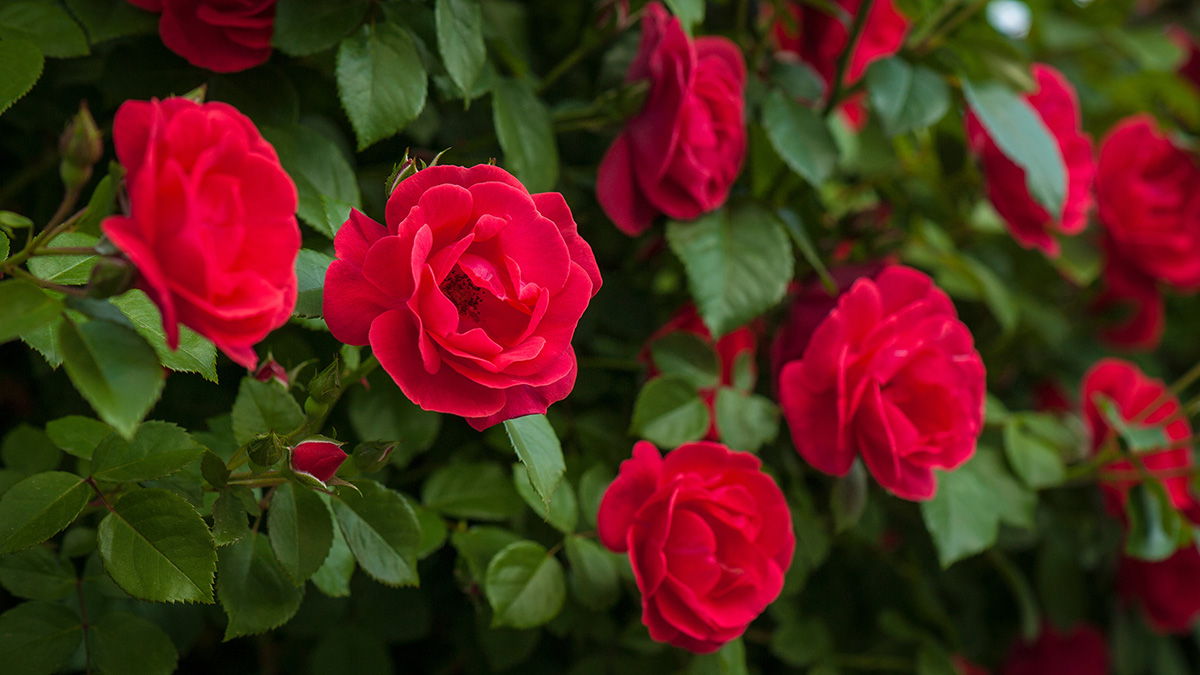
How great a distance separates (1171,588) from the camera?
96 centimetres

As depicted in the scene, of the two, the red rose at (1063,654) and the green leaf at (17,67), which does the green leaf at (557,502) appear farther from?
the red rose at (1063,654)

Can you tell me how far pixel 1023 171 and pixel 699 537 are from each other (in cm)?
53

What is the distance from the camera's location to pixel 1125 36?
1112 mm

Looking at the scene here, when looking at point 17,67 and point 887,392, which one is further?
point 887,392

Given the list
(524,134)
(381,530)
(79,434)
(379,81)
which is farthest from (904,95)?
(79,434)

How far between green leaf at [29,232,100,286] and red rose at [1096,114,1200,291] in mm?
1002

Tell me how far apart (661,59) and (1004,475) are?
51 centimetres

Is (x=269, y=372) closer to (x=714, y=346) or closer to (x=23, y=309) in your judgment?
(x=23, y=309)

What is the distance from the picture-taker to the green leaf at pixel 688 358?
635 millimetres

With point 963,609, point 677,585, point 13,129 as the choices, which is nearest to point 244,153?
point 677,585

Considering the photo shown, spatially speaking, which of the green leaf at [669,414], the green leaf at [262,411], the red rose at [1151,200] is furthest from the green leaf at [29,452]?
the red rose at [1151,200]

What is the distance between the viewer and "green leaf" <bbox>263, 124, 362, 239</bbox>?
0.52 metres

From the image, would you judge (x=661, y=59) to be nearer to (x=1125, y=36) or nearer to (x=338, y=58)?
(x=338, y=58)

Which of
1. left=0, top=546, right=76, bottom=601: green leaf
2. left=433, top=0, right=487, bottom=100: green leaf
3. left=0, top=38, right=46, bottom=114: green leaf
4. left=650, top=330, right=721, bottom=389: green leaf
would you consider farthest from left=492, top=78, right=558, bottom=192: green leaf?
left=0, top=546, right=76, bottom=601: green leaf
